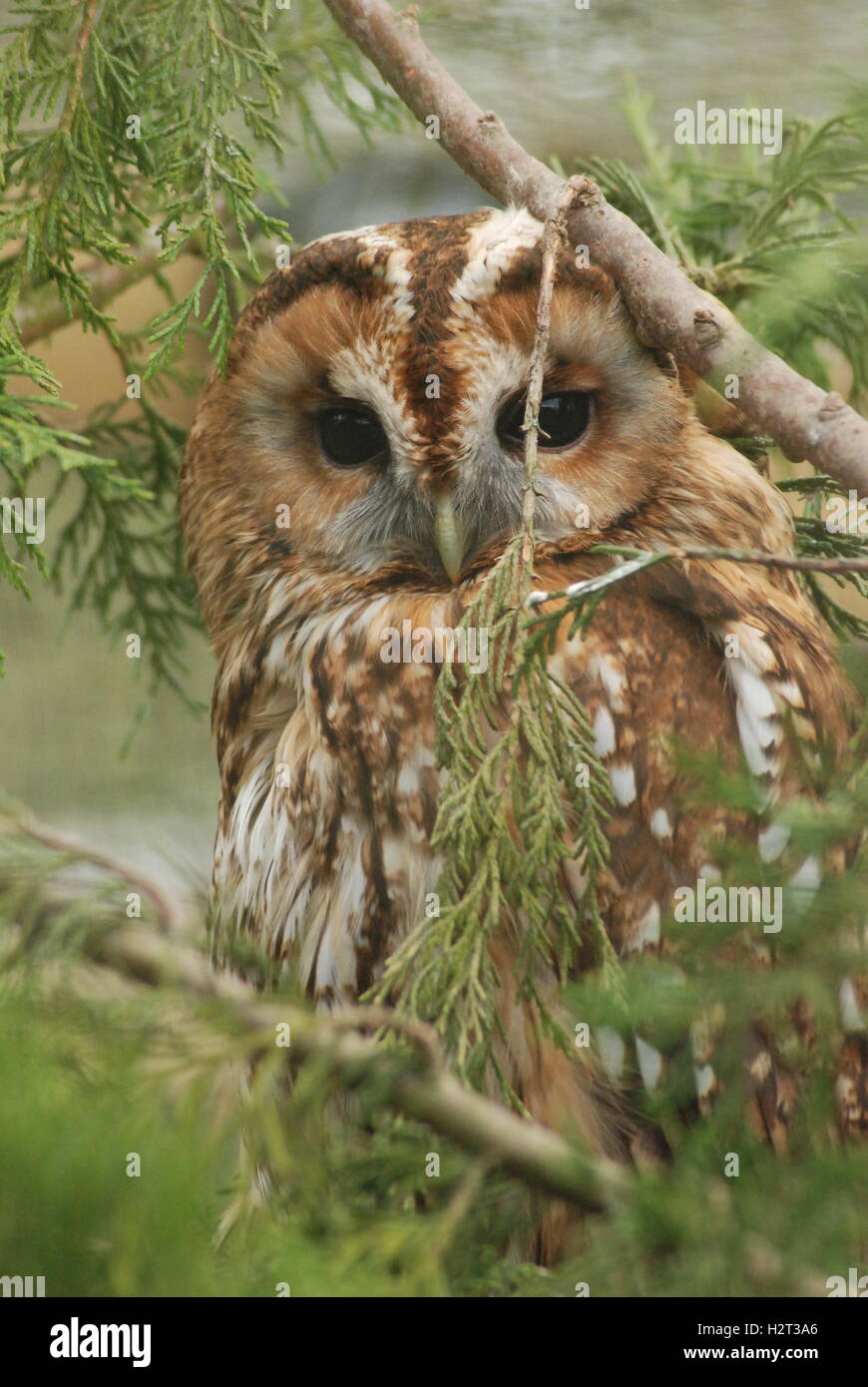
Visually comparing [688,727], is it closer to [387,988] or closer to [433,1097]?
[387,988]

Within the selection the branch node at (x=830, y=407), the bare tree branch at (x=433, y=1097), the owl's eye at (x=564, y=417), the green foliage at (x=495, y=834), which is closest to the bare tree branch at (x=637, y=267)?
the branch node at (x=830, y=407)

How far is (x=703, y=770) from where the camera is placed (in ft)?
2.48

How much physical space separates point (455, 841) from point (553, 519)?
1.69 feet

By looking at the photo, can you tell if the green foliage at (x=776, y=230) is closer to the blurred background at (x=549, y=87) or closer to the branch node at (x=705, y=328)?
the branch node at (x=705, y=328)

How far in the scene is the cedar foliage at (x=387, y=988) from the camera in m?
0.60

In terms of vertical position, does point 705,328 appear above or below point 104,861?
above

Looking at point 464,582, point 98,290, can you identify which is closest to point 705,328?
point 464,582

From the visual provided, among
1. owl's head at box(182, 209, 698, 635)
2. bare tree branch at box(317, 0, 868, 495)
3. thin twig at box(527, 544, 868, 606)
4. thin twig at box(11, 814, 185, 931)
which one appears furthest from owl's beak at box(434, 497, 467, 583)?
thin twig at box(11, 814, 185, 931)

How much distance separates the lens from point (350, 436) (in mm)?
1335

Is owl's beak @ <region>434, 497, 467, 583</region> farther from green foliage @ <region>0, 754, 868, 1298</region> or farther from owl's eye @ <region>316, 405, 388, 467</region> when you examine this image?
green foliage @ <region>0, 754, 868, 1298</region>

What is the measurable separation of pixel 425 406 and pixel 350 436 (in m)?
0.16

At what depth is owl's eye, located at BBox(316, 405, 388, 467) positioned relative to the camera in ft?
4.28

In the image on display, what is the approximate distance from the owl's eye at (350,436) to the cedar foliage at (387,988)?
239 millimetres
